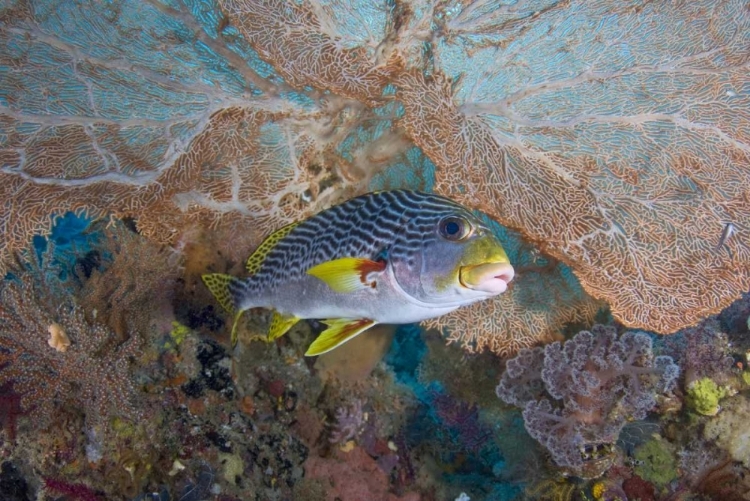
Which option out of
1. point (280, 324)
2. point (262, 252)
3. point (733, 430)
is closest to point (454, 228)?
point (280, 324)

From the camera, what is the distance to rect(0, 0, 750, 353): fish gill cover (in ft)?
12.3

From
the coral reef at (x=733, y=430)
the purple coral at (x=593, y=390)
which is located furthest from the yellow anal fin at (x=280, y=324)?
the coral reef at (x=733, y=430)

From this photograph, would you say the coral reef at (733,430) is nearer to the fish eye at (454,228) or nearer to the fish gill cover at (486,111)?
the fish gill cover at (486,111)

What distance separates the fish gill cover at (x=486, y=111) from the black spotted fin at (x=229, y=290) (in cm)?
115

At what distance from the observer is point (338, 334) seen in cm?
263

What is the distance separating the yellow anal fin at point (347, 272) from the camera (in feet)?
7.68

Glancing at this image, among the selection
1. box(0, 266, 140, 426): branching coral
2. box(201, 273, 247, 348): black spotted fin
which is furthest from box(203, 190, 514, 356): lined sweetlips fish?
box(0, 266, 140, 426): branching coral

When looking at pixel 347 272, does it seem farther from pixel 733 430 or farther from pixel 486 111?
pixel 733 430

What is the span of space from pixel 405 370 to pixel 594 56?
4804 millimetres

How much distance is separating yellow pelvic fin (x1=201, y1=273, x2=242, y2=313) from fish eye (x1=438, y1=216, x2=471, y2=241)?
1727 mm

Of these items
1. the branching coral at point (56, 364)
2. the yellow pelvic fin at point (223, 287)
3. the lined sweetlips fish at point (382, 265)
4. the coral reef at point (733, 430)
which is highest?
the lined sweetlips fish at point (382, 265)

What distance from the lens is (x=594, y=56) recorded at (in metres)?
3.91

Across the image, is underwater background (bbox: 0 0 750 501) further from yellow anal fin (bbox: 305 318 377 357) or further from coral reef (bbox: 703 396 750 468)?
yellow anal fin (bbox: 305 318 377 357)

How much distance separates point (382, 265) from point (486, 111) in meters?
2.13
